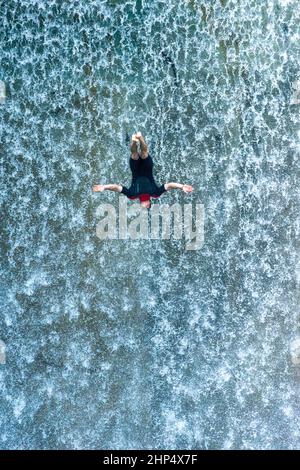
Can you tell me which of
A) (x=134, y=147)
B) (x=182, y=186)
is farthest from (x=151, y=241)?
(x=134, y=147)

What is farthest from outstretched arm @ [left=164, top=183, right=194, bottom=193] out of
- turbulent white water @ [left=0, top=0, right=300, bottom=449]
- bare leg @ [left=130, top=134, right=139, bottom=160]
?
turbulent white water @ [left=0, top=0, right=300, bottom=449]

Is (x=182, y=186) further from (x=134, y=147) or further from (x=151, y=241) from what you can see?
(x=151, y=241)

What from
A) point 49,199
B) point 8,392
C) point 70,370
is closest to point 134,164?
point 49,199

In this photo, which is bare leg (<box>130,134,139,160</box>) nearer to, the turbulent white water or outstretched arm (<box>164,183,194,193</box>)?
outstretched arm (<box>164,183,194,193</box>)

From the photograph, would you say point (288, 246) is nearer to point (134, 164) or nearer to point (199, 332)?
point (199, 332)

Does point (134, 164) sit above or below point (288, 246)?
above

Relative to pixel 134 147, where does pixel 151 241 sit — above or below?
below

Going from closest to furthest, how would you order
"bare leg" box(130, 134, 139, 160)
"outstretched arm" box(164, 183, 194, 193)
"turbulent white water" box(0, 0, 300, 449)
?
"bare leg" box(130, 134, 139, 160) < "outstretched arm" box(164, 183, 194, 193) < "turbulent white water" box(0, 0, 300, 449)

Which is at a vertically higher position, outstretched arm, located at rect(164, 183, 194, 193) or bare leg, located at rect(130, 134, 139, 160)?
bare leg, located at rect(130, 134, 139, 160)
